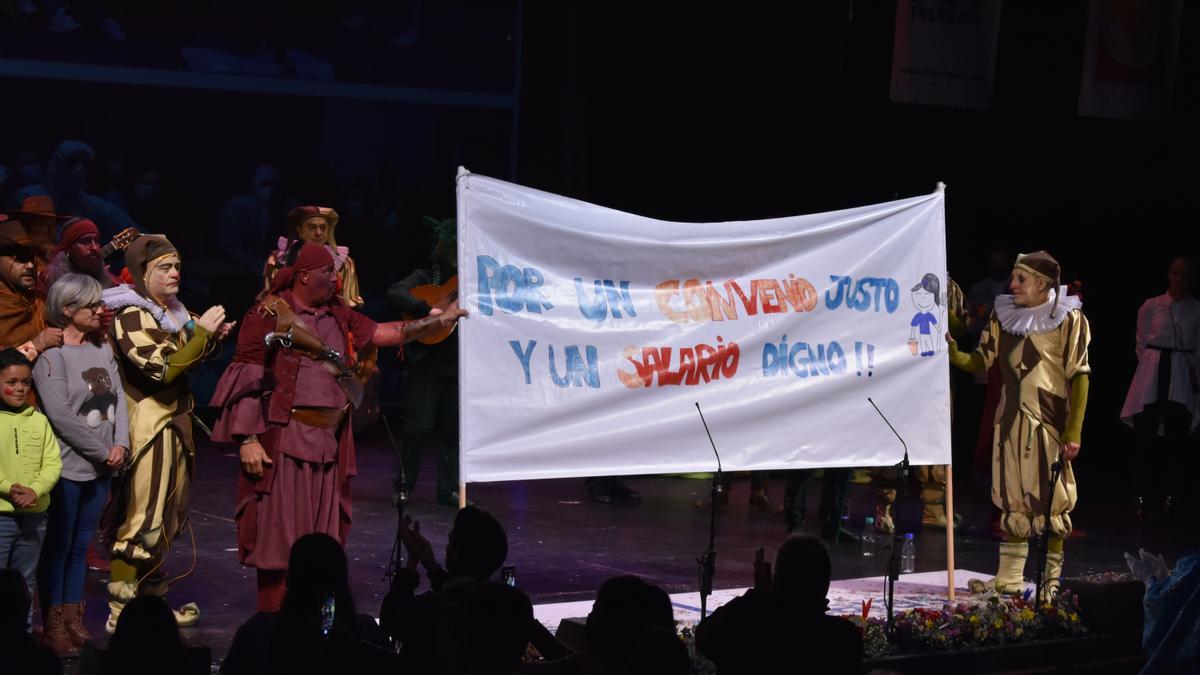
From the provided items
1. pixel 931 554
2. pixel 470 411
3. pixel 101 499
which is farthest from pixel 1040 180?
pixel 101 499

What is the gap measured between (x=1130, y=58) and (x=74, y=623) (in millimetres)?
8882

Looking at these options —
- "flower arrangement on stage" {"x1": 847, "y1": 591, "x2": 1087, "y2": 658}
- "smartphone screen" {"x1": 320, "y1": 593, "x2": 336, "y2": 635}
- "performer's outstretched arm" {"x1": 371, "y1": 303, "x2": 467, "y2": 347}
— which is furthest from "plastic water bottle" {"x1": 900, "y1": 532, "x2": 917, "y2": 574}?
"smartphone screen" {"x1": 320, "y1": 593, "x2": 336, "y2": 635}

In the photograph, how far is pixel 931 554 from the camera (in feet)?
30.3

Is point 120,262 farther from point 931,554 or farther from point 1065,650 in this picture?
point 1065,650

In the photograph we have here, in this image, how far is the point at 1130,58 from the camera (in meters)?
11.6

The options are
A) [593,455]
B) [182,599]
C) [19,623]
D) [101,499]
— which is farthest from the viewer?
[182,599]

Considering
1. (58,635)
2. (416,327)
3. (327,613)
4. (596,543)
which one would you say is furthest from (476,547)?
(596,543)

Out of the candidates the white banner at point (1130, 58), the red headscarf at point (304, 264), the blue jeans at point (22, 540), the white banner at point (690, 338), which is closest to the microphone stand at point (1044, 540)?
the white banner at point (690, 338)

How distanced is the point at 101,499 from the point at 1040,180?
10172 mm

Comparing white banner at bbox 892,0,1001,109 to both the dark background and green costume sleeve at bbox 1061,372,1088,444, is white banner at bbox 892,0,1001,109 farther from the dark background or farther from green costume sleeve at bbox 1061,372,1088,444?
green costume sleeve at bbox 1061,372,1088,444

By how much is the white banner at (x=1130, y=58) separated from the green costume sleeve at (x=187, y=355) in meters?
7.70

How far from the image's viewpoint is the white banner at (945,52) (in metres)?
11.1

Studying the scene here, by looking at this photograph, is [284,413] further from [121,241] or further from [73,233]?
[121,241]

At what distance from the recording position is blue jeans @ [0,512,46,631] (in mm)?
5629
